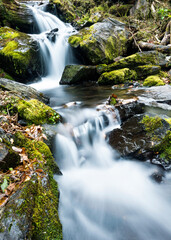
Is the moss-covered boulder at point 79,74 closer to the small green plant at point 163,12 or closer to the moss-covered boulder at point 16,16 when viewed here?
the small green plant at point 163,12

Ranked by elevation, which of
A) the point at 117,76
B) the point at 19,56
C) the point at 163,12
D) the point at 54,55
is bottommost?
the point at 117,76

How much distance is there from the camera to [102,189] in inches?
128

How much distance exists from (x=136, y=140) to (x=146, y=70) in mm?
6994

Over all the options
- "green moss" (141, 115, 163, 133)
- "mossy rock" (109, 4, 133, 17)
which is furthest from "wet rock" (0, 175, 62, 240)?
"mossy rock" (109, 4, 133, 17)

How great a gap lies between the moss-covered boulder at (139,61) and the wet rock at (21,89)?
233 inches

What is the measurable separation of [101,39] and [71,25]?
1003 centimetres

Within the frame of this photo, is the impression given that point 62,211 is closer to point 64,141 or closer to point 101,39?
point 64,141

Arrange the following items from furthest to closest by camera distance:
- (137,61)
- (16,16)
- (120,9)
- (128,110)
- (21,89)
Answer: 1. (120,9)
2. (16,16)
3. (137,61)
4. (21,89)
5. (128,110)

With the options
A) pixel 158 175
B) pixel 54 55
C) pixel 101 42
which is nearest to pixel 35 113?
pixel 158 175

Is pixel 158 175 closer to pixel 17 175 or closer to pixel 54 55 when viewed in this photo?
pixel 17 175

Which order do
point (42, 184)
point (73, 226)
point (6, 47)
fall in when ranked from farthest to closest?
point (6, 47)
point (73, 226)
point (42, 184)

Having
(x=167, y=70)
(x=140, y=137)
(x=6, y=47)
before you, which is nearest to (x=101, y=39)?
(x=167, y=70)

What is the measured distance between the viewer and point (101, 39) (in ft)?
37.2

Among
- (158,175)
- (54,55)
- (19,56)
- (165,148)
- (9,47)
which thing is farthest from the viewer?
(54,55)
